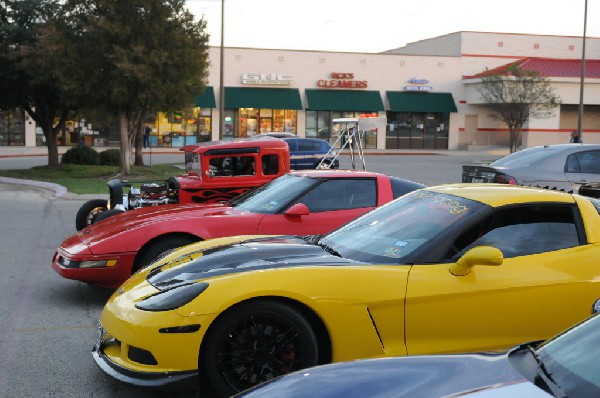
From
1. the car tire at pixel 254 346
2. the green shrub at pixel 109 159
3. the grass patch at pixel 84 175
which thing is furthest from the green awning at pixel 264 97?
the car tire at pixel 254 346

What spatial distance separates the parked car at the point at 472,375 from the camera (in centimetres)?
252

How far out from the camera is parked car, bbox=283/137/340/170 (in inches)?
933

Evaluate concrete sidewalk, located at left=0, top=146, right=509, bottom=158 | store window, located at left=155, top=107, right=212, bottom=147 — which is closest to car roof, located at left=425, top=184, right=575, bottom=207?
concrete sidewalk, located at left=0, top=146, right=509, bottom=158

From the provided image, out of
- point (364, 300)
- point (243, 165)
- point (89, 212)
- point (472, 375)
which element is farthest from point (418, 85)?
point (472, 375)

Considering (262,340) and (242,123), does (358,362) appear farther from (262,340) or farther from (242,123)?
(242,123)

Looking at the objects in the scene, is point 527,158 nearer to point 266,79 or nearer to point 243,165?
point 243,165

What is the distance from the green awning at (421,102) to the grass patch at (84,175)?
2655 centimetres

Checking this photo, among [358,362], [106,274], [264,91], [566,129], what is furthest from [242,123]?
[358,362]

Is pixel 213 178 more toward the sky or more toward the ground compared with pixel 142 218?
more toward the sky

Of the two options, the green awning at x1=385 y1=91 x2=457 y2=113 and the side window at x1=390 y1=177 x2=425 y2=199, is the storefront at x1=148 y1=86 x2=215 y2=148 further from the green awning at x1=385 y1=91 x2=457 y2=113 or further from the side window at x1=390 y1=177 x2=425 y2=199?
the side window at x1=390 y1=177 x2=425 y2=199

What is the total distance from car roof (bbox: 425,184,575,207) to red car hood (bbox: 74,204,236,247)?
3147mm

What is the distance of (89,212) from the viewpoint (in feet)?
36.9

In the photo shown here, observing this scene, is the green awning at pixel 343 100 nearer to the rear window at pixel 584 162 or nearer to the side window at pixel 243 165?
the rear window at pixel 584 162

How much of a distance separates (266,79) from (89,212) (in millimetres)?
41058
